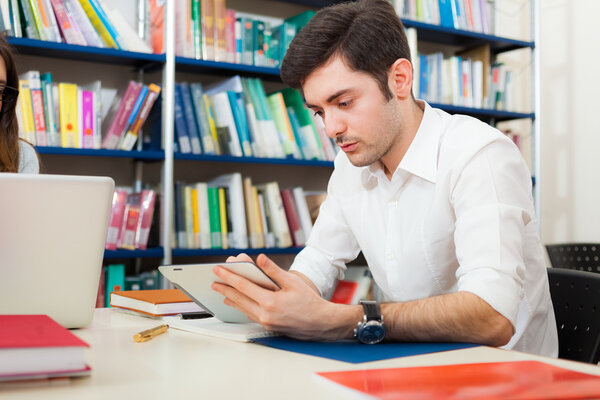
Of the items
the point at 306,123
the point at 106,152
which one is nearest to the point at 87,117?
the point at 106,152

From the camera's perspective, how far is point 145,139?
270 centimetres

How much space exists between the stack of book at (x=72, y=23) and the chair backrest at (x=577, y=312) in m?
1.91

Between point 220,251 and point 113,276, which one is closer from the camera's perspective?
point 113,276

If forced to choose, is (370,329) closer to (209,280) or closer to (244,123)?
(209,280)

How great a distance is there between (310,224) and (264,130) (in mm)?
463

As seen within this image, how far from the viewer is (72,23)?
8.11ft

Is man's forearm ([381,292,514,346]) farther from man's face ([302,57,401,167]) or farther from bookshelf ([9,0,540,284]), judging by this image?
bookshelf ([9,0,540,284])

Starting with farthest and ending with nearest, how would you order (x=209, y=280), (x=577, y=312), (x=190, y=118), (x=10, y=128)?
(x=190, y=118), (x=10, y=128), (x=577, y=312), (x=209, y=280)

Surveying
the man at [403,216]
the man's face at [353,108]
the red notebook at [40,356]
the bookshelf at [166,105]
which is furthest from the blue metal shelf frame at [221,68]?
the red notebook at [40,356]

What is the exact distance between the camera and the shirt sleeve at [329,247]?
155 centimetres

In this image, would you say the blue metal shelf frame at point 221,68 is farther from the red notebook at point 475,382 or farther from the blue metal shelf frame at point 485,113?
the red notebook at point 475,382

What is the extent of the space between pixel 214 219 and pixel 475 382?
2.06 meters

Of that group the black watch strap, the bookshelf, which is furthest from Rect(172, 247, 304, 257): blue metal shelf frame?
the black watch strap

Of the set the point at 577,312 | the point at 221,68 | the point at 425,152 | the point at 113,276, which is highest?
the point at 221,68
